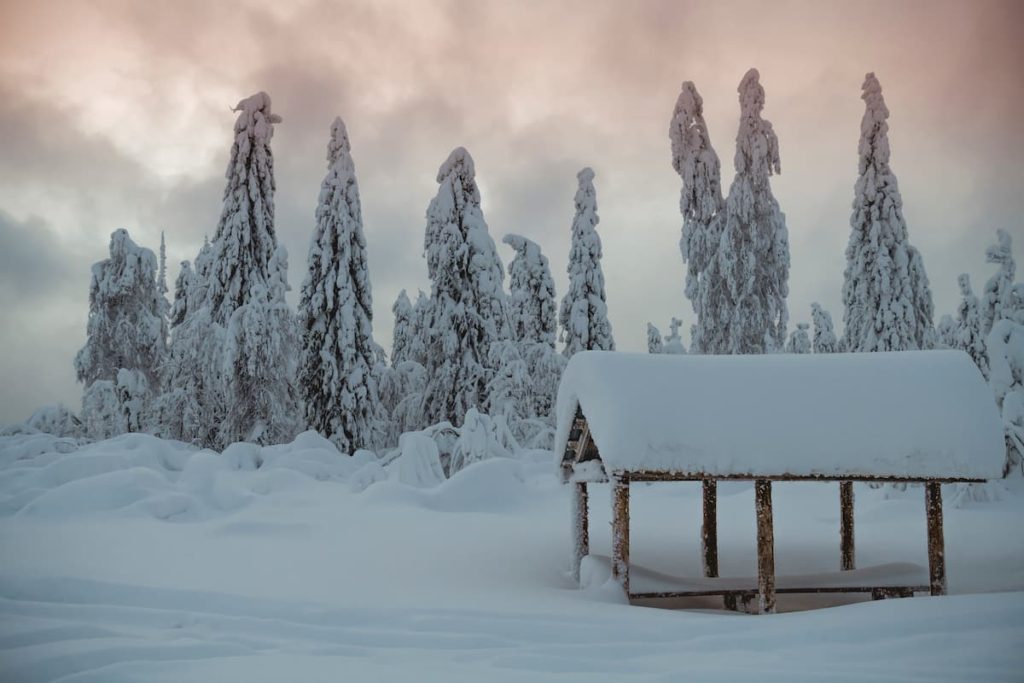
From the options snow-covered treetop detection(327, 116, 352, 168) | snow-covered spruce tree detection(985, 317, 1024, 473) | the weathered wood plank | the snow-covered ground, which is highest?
snow-covered treetop detection(327, 116, 352, 168)

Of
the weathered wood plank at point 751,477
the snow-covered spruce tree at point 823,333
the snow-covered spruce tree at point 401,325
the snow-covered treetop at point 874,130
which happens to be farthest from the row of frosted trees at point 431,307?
the snow-covered spruce tree at point 823,333

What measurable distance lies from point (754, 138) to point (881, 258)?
6.01 metres

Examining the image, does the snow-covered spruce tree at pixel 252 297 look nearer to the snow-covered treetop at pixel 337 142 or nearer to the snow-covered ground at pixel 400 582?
the snow-covered treetop at pixel 337 142

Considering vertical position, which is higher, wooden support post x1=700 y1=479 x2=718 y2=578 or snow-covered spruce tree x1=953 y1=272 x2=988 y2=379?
snow-covered spruce tree x1=953 y1=272 x2=988 y2=379

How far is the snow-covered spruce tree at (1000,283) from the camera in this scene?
1998cm

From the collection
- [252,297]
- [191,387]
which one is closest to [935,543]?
[252,297]

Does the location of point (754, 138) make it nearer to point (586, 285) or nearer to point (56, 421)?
point (586, 285)

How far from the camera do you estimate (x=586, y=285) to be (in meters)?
29.2

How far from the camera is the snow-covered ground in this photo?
624cm

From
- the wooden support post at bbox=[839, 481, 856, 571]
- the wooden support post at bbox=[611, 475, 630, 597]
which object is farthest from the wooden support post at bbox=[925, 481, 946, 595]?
the wooden support post at bbox=[611, 475, 630, 597]

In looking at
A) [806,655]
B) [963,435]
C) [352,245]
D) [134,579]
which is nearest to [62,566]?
[134,579]

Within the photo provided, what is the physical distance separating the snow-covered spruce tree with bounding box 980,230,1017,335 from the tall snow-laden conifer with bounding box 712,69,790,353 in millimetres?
7672

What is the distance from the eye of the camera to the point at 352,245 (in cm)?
2600

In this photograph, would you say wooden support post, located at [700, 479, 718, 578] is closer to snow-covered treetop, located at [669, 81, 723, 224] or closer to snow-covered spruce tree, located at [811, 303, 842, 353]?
snow-covered treetop, located at [669, 81, 723, 224]
